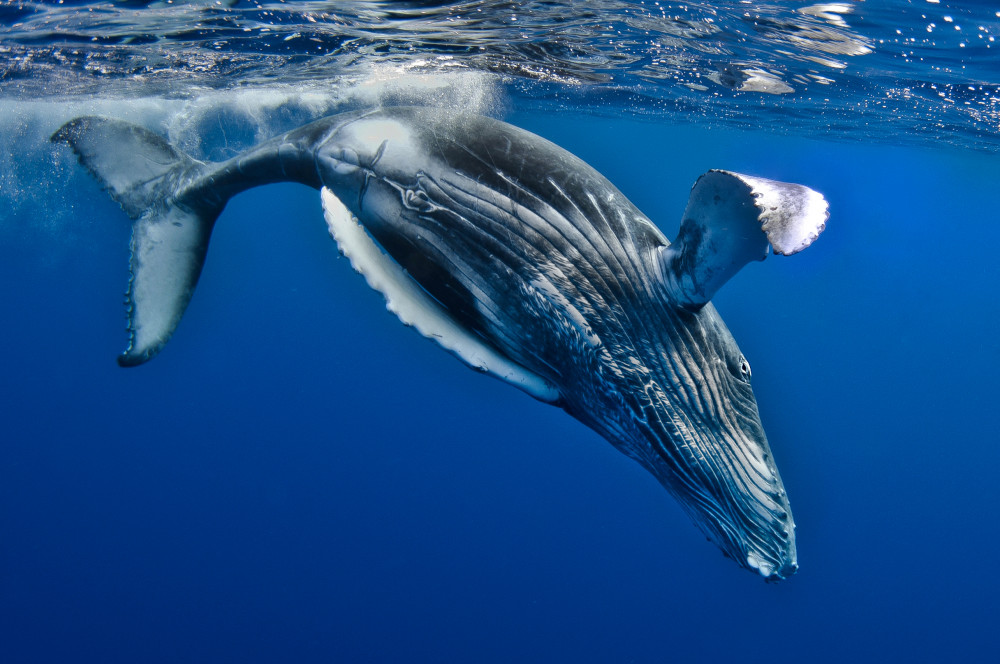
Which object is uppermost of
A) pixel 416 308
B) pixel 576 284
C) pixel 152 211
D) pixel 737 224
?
pixel 737 224

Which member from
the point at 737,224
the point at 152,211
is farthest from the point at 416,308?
the point at 152,211

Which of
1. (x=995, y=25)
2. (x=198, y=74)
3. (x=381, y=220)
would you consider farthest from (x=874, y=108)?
(x=381, y=220)

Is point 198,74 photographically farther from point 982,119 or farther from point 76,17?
point 982,119

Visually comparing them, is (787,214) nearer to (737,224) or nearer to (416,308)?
(737,224)

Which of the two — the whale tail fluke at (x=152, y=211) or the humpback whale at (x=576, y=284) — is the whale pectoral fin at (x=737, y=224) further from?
the whale tail fluke at (x=152, y=211)

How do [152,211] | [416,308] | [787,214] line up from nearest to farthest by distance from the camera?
1. [787,214]
2. [416,308]
3. [152,211]

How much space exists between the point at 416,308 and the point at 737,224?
173 cm

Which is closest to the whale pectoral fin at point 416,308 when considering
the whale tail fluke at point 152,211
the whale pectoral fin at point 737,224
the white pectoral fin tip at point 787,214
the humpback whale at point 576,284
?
the humpback whale at point 576,284

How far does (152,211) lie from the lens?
5.11 metres

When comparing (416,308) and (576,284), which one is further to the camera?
(416,308)

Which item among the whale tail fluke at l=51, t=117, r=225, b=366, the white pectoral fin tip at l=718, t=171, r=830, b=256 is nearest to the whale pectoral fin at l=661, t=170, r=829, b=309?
the white pectoral fin tip at l=718, t=171, r=830, b=256

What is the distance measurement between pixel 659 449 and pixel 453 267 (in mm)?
1500

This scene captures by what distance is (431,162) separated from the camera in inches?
147

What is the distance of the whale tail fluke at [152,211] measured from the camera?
16.0 feet
